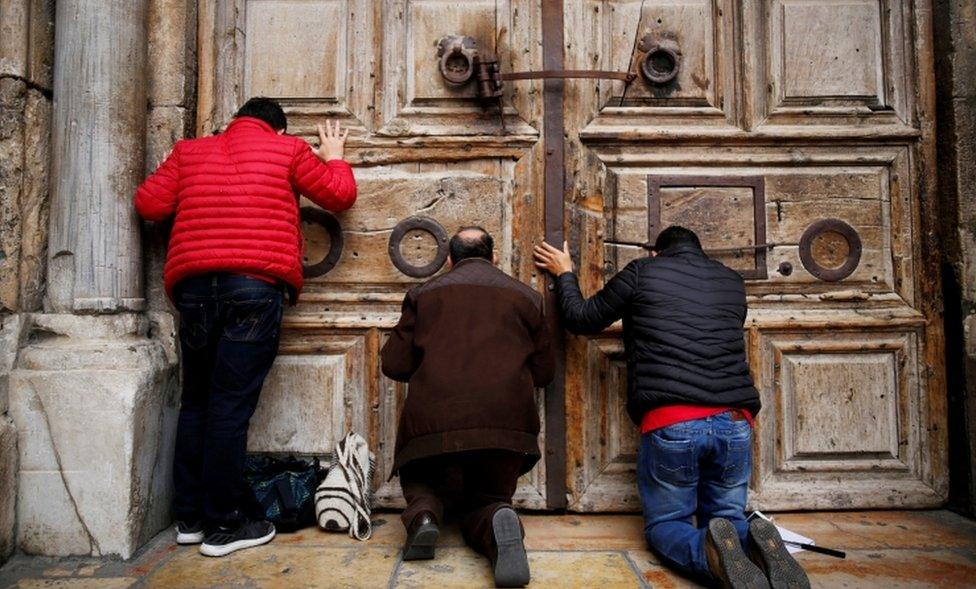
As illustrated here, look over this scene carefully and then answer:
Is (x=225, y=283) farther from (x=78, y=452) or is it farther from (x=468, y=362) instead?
(x=468, y=362)

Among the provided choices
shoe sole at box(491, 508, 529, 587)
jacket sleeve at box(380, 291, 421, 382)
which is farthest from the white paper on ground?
jacket sleeve at box(380, 291, 421, 382)

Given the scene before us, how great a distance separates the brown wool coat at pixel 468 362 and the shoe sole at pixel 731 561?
2.56ft

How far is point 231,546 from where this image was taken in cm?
277

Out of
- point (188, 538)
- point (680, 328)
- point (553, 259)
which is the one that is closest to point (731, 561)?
point (680, 328)

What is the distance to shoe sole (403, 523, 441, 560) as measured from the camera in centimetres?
259

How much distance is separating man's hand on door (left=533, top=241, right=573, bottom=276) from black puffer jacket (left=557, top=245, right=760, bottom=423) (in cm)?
30

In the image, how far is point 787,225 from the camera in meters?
3.44

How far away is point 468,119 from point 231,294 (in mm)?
1525

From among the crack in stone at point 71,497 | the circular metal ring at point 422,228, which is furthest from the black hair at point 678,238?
the crack in stone at point 71,497

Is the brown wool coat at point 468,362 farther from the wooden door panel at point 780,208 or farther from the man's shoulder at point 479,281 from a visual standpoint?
the wooden door panel at point 780,208

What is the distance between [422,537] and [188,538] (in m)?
1.10

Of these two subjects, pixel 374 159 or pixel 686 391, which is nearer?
pixel 686 391

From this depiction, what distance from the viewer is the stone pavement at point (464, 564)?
8.20ft

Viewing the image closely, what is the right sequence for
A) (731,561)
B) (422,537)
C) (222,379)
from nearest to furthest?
(731,561)
(422,537)
(222,379)
